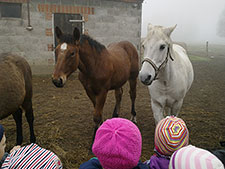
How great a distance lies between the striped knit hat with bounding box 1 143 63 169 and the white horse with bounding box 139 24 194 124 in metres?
1.38

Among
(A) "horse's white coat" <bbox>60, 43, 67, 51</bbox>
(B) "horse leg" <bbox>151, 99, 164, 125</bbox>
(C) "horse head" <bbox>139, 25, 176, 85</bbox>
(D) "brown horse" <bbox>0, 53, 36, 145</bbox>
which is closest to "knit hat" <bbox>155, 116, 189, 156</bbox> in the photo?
(C) "horse head" <bbox>139, 25, 176, 85</bbox>

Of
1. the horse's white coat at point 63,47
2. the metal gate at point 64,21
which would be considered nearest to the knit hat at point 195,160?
the horse's white coat at point 63,47

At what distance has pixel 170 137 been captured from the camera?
1.38 m

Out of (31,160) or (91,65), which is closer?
(31,160)

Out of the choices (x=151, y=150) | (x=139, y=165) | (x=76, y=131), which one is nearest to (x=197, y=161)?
(x=139, y=165)

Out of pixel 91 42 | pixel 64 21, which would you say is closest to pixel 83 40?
pixel 91 42

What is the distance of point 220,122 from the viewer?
3838mm

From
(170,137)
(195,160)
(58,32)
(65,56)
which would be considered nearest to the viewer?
(195,160)

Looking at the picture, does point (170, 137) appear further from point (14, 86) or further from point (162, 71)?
point (14, 86)

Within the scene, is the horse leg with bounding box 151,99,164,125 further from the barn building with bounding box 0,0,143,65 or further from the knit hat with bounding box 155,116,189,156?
the barn building with bounding box 0,0,143,65

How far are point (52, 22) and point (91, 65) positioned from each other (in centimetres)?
499

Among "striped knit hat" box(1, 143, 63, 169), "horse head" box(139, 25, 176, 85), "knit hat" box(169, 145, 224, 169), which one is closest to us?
"knit hat" box(169, 145, 224, 169)

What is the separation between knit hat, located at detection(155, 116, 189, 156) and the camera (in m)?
1.38

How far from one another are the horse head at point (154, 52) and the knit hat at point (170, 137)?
88cm
